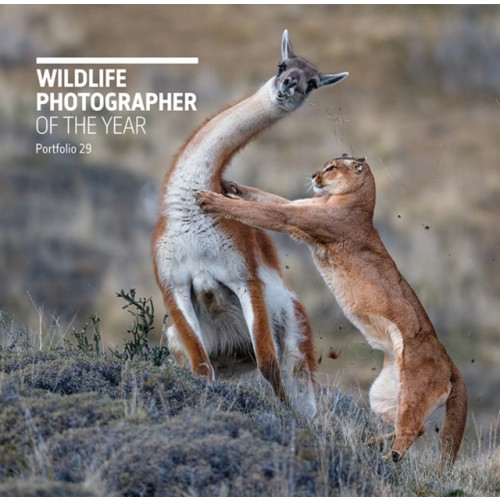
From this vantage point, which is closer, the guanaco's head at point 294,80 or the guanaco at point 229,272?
the guanaco at point 229,272

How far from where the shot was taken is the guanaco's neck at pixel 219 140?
1091cm

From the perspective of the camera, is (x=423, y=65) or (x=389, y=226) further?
(x=423, y=65)

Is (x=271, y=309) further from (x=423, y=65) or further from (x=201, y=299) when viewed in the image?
(x=423, y=65)

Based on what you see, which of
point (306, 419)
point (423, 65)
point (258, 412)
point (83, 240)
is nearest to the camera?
point (258, 412)

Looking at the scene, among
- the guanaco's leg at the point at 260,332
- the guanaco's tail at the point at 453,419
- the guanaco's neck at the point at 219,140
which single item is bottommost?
the guanaco's tail at the point at 453,419

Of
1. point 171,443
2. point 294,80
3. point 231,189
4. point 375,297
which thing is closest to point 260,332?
point 375,297

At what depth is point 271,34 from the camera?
29859mm

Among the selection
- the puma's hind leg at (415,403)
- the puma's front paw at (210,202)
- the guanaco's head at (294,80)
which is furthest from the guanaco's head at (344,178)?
the puma's hind leg at (415,403)

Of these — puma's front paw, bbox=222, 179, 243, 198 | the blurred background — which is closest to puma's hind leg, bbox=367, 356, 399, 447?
puma's front paw, bbox=222, 179, 243, 198

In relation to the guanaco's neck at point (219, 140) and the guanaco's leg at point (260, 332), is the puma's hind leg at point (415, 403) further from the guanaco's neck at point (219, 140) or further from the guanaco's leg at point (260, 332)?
the guanaco's neck at point (219, 140)

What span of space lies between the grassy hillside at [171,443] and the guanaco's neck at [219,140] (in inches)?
72.5

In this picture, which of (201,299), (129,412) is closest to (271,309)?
(201,299)

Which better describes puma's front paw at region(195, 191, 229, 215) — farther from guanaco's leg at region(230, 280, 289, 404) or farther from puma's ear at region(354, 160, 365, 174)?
puma's ear at region(354, 160, 365, 174)

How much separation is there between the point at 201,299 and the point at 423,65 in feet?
63.0
